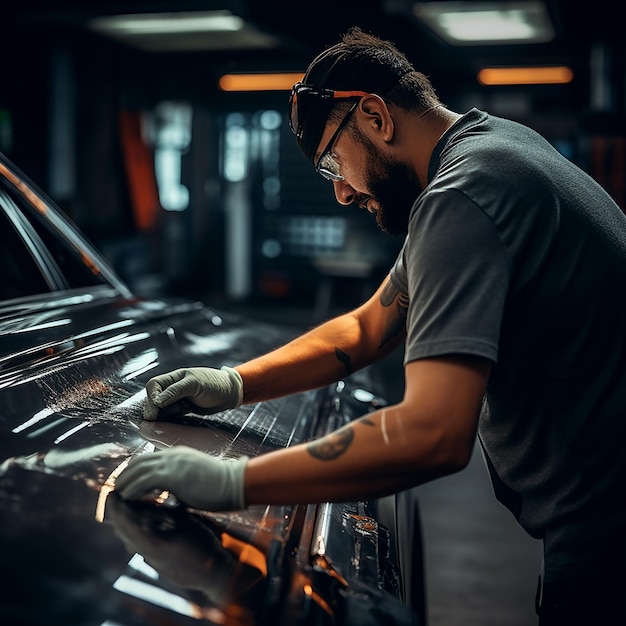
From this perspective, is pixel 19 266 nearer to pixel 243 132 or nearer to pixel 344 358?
pixel 344 358

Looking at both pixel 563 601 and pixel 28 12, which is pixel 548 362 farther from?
pixel 28 12

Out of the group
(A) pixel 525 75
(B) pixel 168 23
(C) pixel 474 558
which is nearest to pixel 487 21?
(A) pixel 525 75

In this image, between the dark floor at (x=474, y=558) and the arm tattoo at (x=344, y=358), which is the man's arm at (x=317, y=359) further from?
the dark floor at (x=474, y=558)

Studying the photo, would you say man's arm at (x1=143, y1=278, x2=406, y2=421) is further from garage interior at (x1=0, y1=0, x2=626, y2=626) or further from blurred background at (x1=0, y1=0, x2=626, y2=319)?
blurred background at (x1=0, y1=0, x2=626, y2=319)

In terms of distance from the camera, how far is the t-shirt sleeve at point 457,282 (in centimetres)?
105

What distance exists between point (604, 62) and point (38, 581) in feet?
26.5

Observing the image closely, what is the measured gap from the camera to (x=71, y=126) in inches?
319

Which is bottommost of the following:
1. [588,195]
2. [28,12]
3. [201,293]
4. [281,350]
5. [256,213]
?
[201,293]

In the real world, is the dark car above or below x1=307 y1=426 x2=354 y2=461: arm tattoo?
below

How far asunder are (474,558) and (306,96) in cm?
243

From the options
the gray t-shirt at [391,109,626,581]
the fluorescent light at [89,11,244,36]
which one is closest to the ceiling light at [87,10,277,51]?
the fluorescent light at [89,11,244,36]

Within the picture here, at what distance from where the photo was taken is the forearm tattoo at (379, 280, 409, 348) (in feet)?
5.53

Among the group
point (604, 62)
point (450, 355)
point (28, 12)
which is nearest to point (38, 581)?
point (450, 355)

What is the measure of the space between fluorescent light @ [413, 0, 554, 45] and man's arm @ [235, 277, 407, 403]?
5142mm
